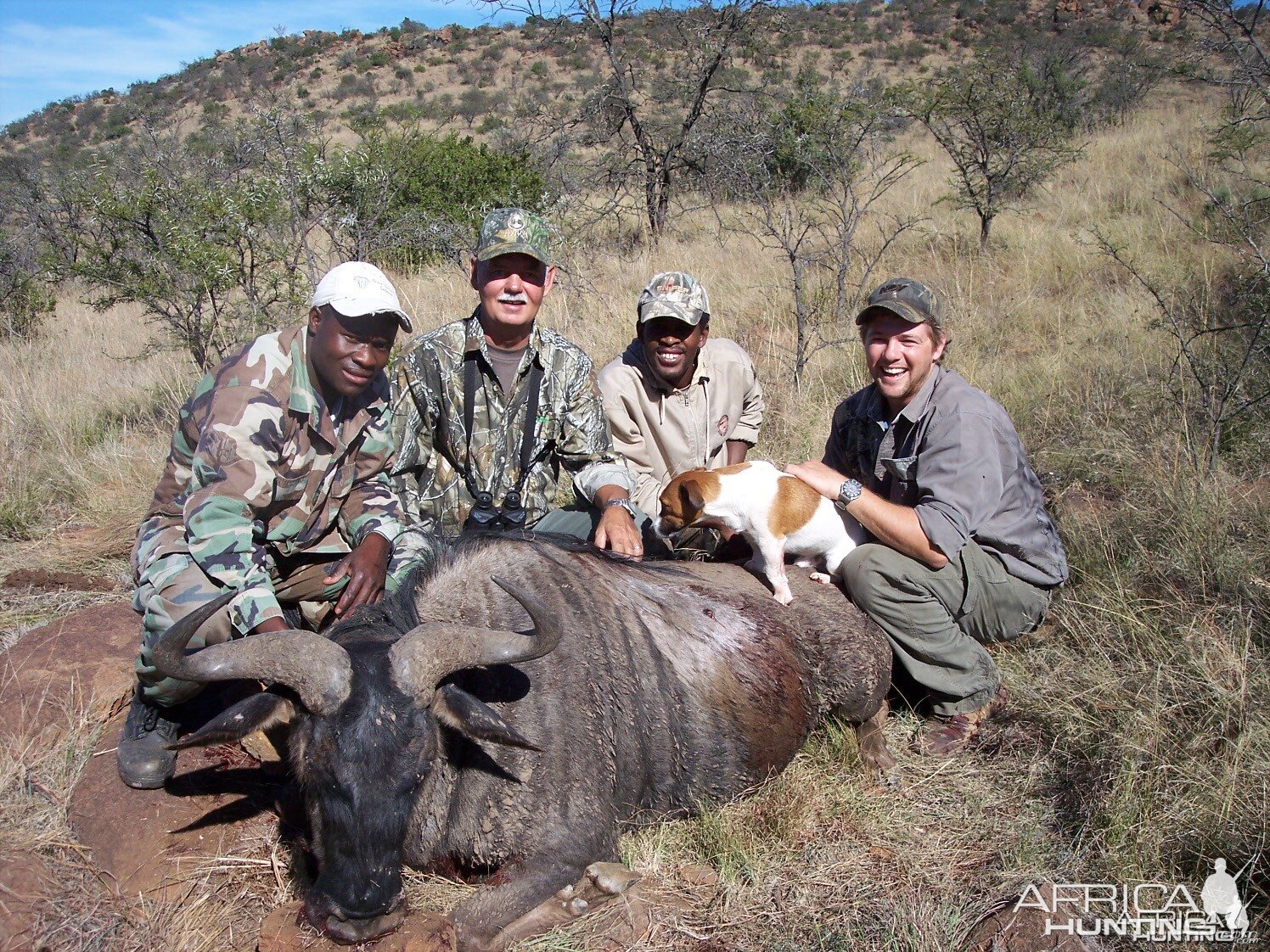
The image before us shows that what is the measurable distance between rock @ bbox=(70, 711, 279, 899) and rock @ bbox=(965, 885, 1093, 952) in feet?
8.64

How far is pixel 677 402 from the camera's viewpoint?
17.1 ft

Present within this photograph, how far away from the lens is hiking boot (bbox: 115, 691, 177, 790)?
3.48 metres

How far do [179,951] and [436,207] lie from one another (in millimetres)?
11081

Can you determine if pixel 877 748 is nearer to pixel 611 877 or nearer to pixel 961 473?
pixel 961 473

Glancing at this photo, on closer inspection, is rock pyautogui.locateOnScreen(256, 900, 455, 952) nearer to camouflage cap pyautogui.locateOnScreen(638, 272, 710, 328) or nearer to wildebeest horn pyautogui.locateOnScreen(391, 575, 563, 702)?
wildebeest horn pyautogui.locateOnScreen(391, 575, 563, 702)

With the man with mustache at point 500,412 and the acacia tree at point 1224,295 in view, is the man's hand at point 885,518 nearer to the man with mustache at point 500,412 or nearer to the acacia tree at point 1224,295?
the man with mustache at point 500,412

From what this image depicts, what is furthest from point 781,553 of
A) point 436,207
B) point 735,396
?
point 436,207

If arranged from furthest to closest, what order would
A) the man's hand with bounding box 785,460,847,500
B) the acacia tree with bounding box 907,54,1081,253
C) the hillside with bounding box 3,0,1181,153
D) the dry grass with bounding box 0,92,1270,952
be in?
the hillside with bounding box 3,0,1181,153 → the acacia tree with bounding box 907,54,1081,253 → the man's hand with bounding box 785,460,847,500 → the dry grass with bounding box 0,92,1270,952

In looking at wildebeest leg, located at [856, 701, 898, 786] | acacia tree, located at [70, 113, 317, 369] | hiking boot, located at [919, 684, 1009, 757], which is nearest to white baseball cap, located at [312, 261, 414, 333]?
wildebeest leg, located at [856, 701, 898, 786]

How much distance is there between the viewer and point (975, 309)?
851 centimetres

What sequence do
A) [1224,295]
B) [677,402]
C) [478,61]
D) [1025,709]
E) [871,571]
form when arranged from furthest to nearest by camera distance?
[478,61]
[1224,295]
[677,402]
[1025,709]
[871,571]

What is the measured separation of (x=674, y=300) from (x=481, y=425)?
1.24 meters

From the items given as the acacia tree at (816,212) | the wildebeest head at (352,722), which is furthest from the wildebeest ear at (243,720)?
the acacia tree at (816,212)

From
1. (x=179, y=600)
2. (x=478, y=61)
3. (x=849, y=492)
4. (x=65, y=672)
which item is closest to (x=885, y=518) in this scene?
(x=849, y=492)
